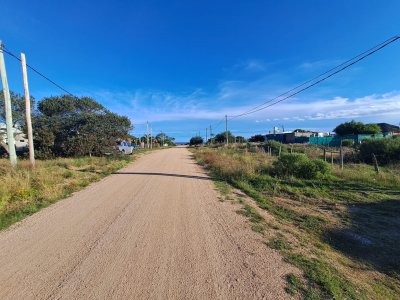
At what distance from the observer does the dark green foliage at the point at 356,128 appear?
69.4m

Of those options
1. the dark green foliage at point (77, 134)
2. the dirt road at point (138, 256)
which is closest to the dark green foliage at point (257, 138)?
the dark green foliage at point (77, 134)

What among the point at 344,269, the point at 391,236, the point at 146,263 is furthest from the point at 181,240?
the point at 391,236

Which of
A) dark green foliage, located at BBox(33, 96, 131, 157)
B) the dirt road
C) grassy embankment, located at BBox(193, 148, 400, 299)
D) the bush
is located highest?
dark green foliage, located at BBox(33, 96, 131, 157)

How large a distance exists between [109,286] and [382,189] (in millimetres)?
10510

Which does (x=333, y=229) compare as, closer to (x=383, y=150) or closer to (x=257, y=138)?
(x=383, y=150)

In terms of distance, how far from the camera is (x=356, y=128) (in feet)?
235

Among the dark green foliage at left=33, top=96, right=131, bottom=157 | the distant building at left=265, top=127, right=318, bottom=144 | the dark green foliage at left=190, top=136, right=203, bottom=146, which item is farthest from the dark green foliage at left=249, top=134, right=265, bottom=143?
the dark green foliage at left=33, top=96, right=131, bottom=157

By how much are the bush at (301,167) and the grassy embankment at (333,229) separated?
64 centimetres

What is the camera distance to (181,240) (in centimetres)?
499

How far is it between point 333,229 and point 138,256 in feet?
13.6

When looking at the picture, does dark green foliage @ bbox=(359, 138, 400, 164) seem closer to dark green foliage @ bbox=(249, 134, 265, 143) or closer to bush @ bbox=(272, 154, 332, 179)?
bush @ bbox=(272, 154, 332, 179)

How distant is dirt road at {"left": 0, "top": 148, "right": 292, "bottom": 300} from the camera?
11.0 feet

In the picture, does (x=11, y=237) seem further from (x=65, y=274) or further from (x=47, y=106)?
(x=47, y=106)

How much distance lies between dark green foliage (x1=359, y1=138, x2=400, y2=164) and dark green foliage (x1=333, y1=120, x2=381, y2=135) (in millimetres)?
54701
